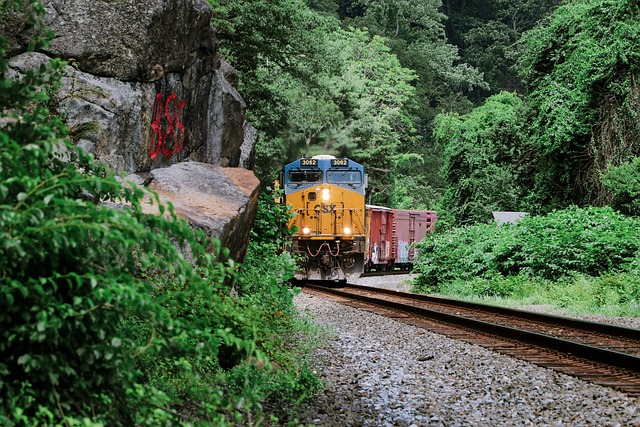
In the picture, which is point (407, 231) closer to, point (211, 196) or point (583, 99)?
point (583, 99)

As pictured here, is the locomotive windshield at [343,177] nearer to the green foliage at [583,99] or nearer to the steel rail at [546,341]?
the green foliage at [583,99]

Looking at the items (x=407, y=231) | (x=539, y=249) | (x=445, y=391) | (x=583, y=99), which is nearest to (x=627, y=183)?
(x=539, y=249)

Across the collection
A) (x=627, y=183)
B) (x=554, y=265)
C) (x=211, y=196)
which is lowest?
(x=554, y=265)

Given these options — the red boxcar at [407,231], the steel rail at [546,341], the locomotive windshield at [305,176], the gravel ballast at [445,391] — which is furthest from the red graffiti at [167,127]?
the red boxcar at [407,231]

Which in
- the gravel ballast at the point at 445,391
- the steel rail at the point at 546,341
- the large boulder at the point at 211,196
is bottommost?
the gravel ballast at the point at 445,391

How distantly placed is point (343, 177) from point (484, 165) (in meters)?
7.84

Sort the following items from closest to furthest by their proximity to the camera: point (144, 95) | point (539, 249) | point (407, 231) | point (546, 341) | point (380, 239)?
1. point (144, 95)
2. point (546, 341)
3. point (539, 249)
4. point (380, 239)
5. point (407, 231)

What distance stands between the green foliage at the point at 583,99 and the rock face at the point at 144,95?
15103 mm

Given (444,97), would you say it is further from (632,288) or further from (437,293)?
(632,288)

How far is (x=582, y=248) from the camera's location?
62.3 ft

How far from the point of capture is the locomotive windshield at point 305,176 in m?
24.6

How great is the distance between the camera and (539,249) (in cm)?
1980

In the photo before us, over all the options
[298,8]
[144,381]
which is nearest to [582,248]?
[298,8]

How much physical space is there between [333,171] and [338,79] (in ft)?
66.2
